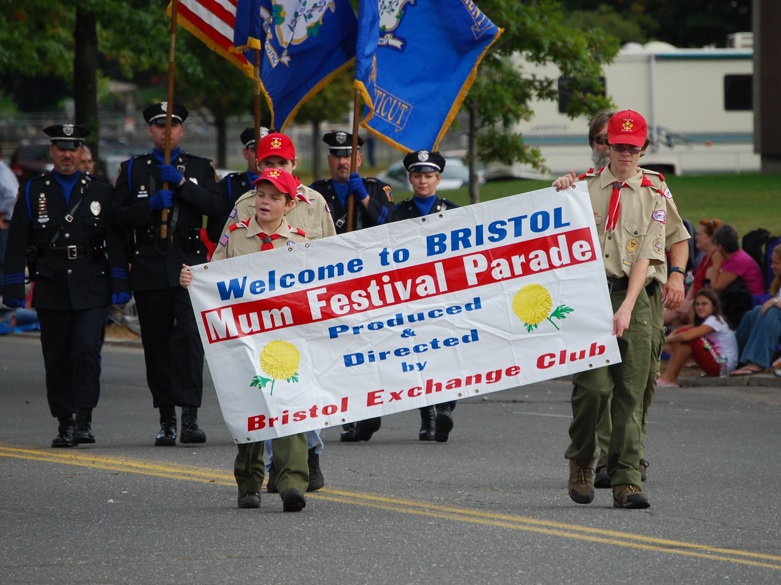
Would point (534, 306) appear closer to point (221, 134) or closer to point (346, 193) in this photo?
point (346, 193)

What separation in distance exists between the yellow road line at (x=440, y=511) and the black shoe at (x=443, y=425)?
196cm

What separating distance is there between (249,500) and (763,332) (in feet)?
25.4

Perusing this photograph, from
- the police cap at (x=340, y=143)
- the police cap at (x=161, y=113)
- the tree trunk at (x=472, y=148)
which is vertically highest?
the tree trunk at (x=472, y=148)

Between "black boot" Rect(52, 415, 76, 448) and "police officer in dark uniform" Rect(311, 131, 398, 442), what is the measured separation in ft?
6.31

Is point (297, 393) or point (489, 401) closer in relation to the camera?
point (297, 393)

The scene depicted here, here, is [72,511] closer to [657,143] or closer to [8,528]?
[8,528]

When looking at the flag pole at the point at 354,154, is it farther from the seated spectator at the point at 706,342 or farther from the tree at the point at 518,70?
the tree at the point at 518,70

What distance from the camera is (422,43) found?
430 inches

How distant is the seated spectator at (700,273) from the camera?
50.2 feet

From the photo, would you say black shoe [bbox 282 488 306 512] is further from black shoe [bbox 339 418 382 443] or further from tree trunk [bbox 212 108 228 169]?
tree trunk [bbox 212 108 228 169]

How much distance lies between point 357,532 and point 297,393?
0.95m

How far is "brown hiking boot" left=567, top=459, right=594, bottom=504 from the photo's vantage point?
25.6 feet

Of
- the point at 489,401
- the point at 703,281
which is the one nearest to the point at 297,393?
the point at 489,401

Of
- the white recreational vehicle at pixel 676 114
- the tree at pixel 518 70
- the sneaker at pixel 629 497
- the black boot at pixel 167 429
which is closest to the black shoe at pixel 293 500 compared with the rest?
the sneaker at pixel 629 497
